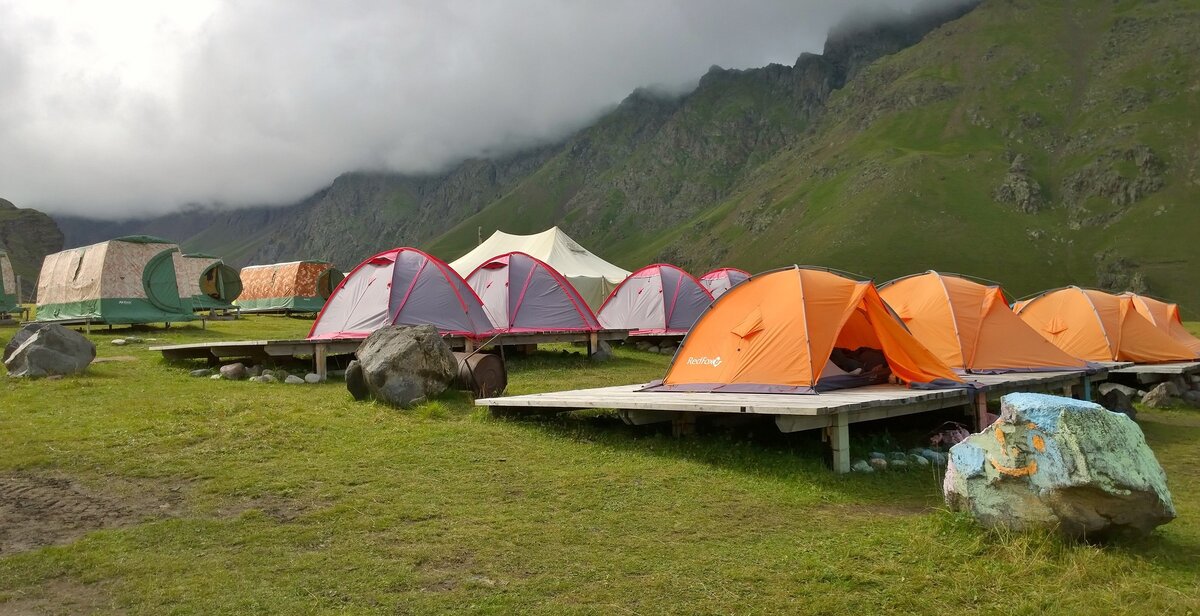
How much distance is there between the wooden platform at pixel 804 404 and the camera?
27.2ft

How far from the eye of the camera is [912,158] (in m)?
116

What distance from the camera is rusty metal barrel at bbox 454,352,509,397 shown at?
12.8 metres

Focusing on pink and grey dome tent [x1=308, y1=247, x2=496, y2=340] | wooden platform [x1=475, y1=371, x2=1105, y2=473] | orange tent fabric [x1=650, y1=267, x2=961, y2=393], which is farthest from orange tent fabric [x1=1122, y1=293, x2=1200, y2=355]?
pink and grey dome tent [x1=308, y1=247, x2=496, y2=340]

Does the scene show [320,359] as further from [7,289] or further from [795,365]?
[7,289]

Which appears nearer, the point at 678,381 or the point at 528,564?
the point at 528,564

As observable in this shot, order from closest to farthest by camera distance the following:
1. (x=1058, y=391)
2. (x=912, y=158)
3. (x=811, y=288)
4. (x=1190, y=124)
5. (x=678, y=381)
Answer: (x=811, y=288) < (x=678, y=381) < (x=1058, y=391) < (x=1190, y=124) < (x=912, y=158)

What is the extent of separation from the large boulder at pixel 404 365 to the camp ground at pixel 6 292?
24025mm

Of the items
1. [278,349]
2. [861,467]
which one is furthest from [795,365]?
[278,349]

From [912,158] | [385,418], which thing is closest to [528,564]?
[385,418]

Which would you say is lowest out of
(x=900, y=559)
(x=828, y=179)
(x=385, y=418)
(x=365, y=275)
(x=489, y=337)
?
(x=900, y=559)

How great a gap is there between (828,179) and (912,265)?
3771 centimetres

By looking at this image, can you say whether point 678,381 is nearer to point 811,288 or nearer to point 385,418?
point 811,288

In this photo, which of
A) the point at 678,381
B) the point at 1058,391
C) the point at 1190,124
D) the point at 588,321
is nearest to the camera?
the point at 678,381

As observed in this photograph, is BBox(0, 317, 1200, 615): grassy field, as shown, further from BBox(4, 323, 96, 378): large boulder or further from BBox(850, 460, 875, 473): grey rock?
BBox(4, 323, 96, 378): large boulder
